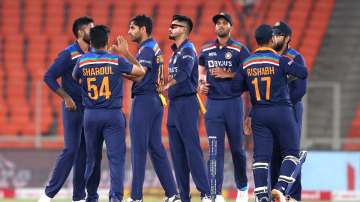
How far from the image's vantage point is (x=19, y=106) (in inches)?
903

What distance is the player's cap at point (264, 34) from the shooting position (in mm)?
13203

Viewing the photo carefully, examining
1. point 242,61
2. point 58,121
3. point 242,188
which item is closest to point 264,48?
point 242,61

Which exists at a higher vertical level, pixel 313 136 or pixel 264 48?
pixel 264 48

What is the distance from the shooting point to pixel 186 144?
45.0ft

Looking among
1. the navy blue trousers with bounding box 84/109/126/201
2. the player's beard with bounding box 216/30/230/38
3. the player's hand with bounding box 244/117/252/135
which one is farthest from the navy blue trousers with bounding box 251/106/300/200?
the navy blue trousers with bounding box 84/109/126/201

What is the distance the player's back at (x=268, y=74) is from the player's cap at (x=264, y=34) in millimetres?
118

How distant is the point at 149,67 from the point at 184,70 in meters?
0.46

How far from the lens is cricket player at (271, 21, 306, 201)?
14000mm

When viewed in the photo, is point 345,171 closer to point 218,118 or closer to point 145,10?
point 218,118

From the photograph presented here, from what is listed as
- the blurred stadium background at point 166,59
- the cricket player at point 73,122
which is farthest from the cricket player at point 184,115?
the blurred stadium background at point 166,59

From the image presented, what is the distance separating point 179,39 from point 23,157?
747 centimetres

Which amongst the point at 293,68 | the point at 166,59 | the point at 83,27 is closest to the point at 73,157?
the point at 83,27

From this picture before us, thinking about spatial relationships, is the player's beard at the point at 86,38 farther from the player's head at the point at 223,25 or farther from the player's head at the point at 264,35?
the player's head at the point at 264,35

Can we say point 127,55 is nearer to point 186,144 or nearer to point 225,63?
point 186,144
